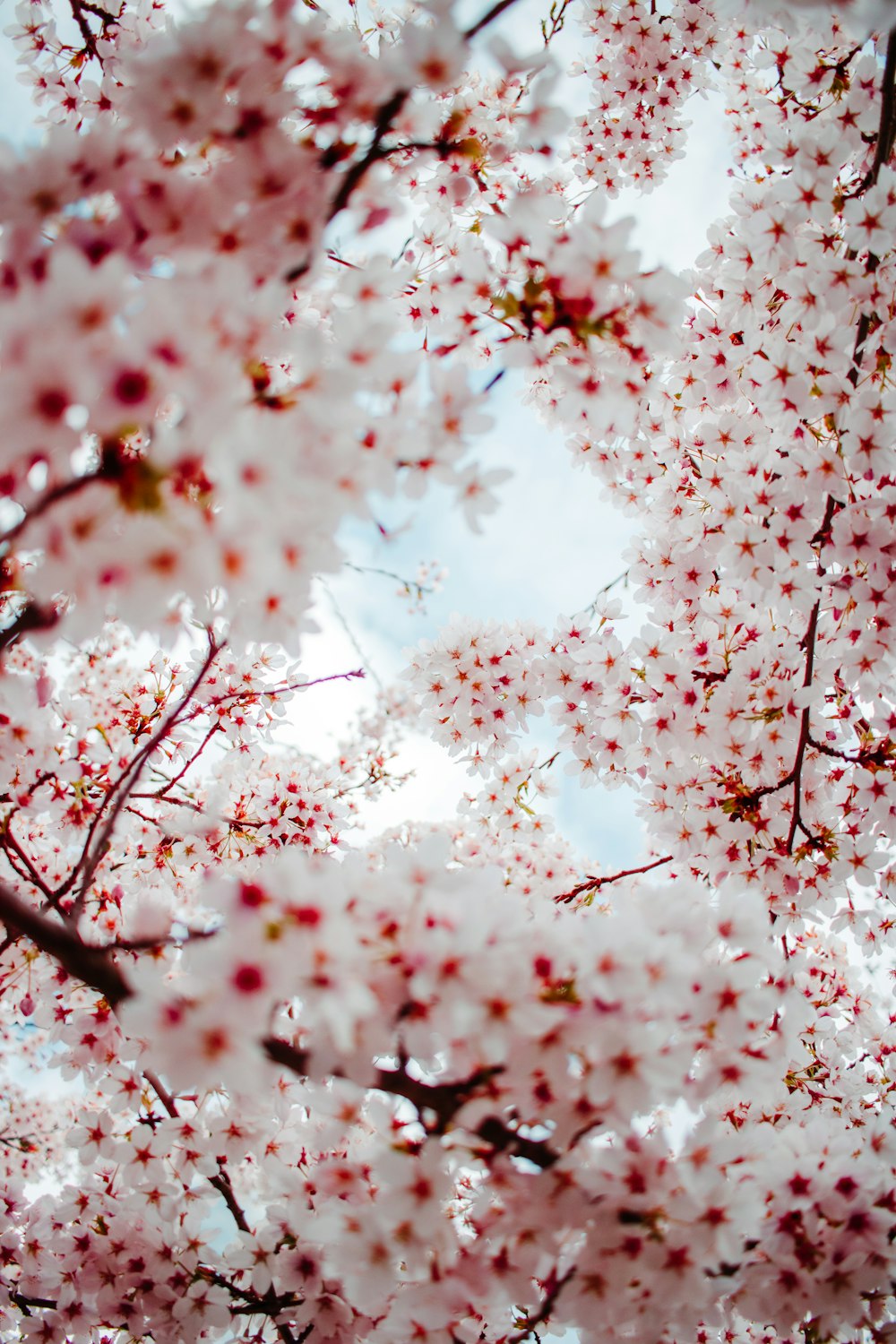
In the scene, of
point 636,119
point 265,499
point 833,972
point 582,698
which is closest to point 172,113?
point 265,499

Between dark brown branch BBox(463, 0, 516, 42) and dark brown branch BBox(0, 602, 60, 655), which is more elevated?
dark brown branch BBox(463, 0, 516, 42)

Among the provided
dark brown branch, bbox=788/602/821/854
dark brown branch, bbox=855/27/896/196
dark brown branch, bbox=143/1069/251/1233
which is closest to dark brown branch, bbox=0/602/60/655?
dark brown branch, bbox=143/1069/251/1233

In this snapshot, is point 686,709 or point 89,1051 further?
point 686,709

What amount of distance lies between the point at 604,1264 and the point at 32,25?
20.8 ft

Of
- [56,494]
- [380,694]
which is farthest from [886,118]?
[56,494]

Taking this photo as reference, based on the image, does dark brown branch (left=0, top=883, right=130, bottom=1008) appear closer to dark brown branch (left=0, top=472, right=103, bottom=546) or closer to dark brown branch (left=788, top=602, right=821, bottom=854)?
dark brown branch (left=0, top=472, right=103, bottom=546)

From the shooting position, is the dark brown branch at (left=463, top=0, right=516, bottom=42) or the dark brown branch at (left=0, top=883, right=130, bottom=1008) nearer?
the dark brown branch at (left=0, top=883, right=130, bottom=1008)

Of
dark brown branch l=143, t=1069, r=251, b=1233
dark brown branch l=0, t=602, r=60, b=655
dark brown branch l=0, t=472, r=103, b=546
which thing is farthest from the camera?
dark brown branch l=143, t=1069, r=251, b=1233

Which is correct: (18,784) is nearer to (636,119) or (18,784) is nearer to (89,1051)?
(89,1051)

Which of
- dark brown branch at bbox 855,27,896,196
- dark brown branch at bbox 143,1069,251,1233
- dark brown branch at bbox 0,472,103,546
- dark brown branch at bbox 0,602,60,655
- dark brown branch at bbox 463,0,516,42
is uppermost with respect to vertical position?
dark brown branch at bbox 855,27,896,196

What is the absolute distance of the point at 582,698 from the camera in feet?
15.6

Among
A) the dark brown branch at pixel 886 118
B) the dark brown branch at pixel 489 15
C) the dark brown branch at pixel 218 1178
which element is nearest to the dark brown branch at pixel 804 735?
the dark brown branch at pixel 886 118

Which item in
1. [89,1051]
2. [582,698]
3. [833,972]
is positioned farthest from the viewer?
[833,972]

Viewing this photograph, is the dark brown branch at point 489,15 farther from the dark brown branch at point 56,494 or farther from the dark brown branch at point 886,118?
the dark brown branch at point 886,118
